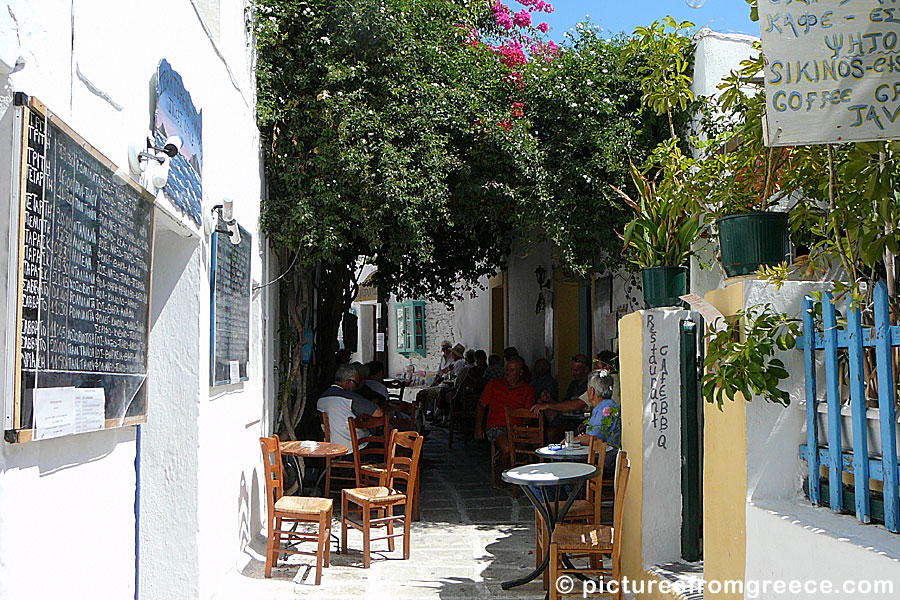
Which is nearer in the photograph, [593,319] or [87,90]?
[87,90]

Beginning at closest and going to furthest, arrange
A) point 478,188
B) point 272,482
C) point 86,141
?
point 86,141
point 272,482
point 478,188

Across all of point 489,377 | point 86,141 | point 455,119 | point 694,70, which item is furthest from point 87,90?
point 489,377

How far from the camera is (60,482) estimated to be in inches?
95.3

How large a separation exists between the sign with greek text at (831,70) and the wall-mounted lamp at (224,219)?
126 inches

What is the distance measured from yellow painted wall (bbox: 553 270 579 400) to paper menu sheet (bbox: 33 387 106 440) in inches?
370

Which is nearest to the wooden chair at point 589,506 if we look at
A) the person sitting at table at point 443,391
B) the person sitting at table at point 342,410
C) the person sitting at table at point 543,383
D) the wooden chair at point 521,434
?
the person sitting at table at point 342,410

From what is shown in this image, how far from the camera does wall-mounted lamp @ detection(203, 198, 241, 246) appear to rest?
485cm

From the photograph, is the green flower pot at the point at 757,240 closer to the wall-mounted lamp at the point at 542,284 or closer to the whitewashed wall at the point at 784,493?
the whitewashed wall at the point at 784,493

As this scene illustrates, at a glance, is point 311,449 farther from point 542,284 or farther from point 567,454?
point 542,284

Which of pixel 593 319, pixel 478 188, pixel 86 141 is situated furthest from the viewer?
pixel 593 319

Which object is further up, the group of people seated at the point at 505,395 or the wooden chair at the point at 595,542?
the group of people seated at the point at 505,395

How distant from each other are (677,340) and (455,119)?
321cm

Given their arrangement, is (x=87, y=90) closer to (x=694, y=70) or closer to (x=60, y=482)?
(x=60, y=482)

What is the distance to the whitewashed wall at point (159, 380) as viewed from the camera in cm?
223
